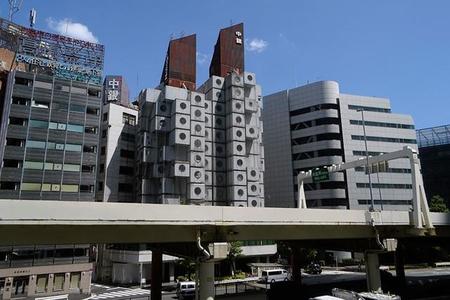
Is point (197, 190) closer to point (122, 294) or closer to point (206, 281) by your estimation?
point (122, 294)

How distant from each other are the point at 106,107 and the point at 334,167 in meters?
52.0

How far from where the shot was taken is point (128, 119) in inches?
3051

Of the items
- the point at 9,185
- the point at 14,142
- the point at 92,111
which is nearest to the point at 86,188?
the point at 9,185

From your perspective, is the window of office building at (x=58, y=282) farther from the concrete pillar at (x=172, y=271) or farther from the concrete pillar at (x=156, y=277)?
the concrete pillar at (x=156, y=277)

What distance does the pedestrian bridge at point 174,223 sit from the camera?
16969 millimetres

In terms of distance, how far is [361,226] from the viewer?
2847 cm

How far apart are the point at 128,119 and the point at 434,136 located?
94.7 meters

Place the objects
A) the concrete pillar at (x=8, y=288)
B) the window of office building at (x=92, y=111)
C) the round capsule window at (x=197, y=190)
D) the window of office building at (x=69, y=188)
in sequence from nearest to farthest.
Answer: the concrete pillar at (x=8, y=288) → the window of office building at (x=69, y=188) → the window of office building at (x=92, y=111) → the round capsule window at (x=197, y=190)

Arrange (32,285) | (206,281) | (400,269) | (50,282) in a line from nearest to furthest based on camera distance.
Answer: (206,281) < (400,269) < (32,285) < (50,282)

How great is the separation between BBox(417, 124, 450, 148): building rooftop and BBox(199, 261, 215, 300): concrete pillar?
371 ft

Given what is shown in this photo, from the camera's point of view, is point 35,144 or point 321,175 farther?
point 35,144

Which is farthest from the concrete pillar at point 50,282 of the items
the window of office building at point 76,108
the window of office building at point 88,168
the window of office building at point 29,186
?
the window of office building at point 76,108

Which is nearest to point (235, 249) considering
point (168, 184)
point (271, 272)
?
point (271, 272)

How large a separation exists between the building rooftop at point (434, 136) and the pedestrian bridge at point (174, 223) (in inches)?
3846
